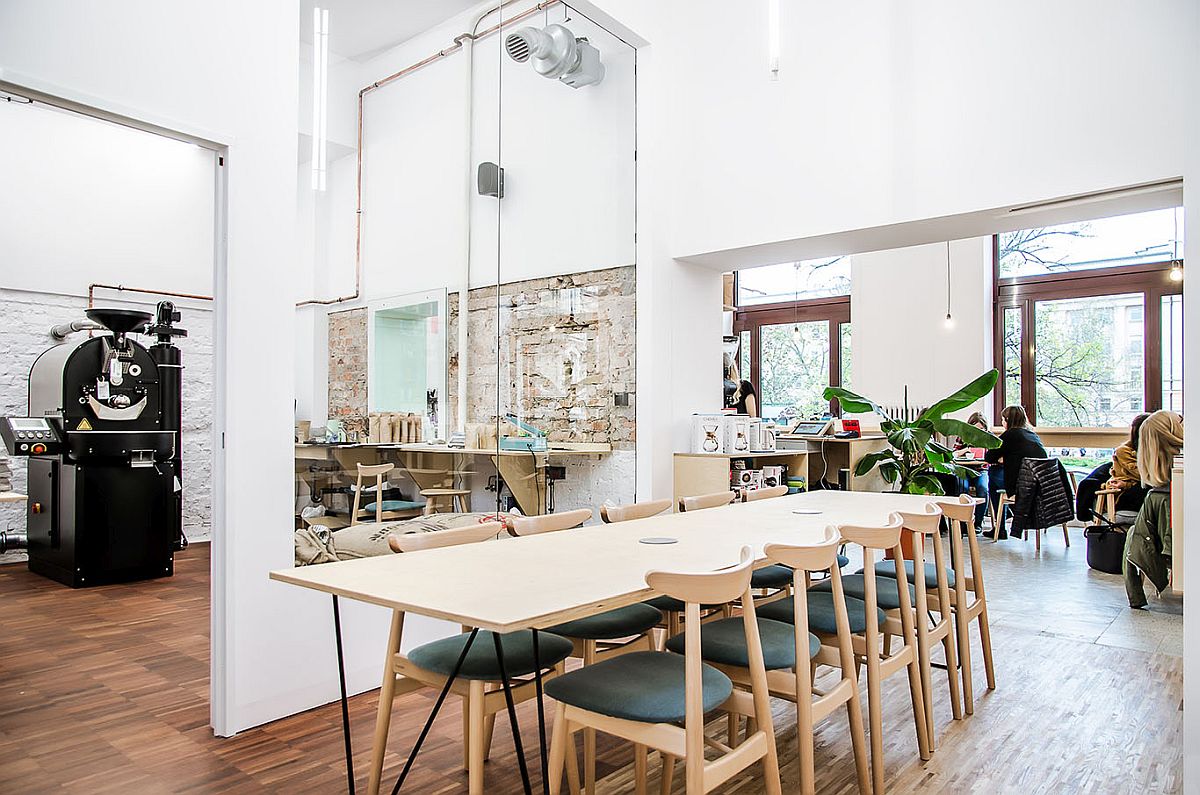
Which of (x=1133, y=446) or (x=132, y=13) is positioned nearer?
(x=132, y=13)

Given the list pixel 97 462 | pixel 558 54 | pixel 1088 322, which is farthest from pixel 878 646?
pixel 1088 322

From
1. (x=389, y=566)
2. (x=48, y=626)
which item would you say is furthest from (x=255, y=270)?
(x=48, y=626)

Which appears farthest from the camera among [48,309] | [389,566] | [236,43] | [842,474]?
[842,474]

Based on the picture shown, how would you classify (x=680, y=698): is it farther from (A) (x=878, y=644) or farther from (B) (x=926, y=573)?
(B) (x=926, y=573)

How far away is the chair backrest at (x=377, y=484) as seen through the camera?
377cm

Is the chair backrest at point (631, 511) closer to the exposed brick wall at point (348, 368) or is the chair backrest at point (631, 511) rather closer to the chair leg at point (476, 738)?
the exposed brick wall at point (348, 368)

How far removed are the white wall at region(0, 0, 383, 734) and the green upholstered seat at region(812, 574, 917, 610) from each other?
7.23ft

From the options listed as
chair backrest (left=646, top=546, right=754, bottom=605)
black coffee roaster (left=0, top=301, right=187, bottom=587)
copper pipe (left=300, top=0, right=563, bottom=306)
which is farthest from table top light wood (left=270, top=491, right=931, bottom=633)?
black coffee roaster (left=0, top=301, right=187, bottom=587)

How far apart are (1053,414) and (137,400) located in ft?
30.9

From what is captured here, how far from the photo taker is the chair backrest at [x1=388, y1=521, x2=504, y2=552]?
2.77 metres

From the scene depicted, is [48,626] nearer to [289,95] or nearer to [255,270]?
[255,270]

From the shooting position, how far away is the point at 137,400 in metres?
6.43

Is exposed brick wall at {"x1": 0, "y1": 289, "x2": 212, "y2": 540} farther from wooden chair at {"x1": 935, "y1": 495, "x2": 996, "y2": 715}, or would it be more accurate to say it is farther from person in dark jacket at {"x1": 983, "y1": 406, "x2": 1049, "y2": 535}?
person in dark jacket at {"x1": 983, "y1": 406, "x2": 1049, "y2": 535}

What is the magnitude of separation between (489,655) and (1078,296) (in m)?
9.17
